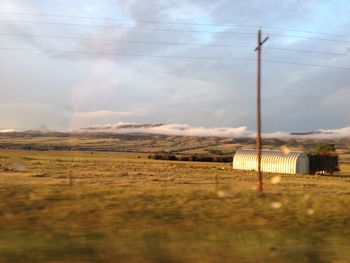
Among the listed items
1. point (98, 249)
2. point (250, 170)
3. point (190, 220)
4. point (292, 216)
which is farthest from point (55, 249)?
point (250, 170)

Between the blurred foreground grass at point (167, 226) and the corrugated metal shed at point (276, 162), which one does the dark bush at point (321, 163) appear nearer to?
the corrugated metal shed at point (276, 162)

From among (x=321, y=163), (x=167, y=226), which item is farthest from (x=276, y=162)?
(x=167, y=226)

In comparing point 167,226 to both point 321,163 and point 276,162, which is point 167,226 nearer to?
point 276,162

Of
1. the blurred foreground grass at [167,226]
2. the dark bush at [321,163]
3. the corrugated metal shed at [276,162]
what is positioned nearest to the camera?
the blurred foreground grass at [167,226]

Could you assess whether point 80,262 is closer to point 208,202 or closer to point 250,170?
point 208,202

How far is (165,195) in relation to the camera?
20.7m

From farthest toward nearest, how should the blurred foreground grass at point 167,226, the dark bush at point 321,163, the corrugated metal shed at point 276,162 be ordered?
the dark bush at point 321,163 < the corrugated metal shed at point 276,162 < the blurred foreground grass at point 167,226

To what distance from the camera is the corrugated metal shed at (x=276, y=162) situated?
65250 mm

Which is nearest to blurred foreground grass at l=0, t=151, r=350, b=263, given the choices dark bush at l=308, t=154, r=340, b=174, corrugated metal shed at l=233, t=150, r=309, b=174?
corrugated metal shed at l=233, t=150, r=309, b=174

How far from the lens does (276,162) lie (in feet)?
220

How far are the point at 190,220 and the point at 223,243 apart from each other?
4.86 metres

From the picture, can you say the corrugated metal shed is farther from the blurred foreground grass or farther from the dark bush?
the blurred foreground grass

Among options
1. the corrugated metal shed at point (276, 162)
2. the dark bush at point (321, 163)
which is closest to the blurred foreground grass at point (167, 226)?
the corrugated metal shed at point (276, 162)

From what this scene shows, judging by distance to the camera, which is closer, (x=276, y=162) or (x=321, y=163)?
(x=276, y=162)
